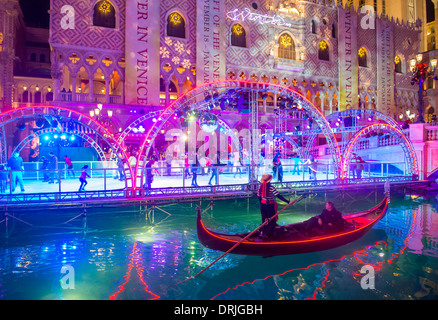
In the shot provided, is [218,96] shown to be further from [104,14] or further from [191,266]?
[104,14]

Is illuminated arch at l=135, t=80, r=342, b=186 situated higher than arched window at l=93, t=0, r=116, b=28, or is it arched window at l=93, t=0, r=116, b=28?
arched window at l=93, t=0, r=116, b=28

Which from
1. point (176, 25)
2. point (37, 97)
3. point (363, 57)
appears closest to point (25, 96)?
point (37, 97)

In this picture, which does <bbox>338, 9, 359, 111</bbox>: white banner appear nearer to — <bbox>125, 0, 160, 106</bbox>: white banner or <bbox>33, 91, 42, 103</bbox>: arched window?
<bbox>125, 0, 160, 106</bbox>: white banner

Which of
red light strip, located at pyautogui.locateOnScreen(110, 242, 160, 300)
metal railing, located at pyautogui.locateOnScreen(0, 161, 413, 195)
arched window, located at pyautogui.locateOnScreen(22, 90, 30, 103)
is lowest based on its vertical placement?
red light strip, located at pyautogui.locateOnScreen(110, 242, 160, 300)

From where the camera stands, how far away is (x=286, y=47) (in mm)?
32688

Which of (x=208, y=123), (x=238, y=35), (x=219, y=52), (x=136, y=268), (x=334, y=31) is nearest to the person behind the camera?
(x=136, y=268)

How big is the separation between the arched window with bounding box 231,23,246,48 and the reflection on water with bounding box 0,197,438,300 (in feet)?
77.3

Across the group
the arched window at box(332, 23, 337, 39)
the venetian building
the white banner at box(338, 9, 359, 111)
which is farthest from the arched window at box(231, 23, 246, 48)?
the white banner at box(338, 9, 359, 111)

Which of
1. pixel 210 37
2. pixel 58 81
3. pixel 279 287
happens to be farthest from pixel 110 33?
pixel 279 287

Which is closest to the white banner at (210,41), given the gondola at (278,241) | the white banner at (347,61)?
the white banner at (347,61)

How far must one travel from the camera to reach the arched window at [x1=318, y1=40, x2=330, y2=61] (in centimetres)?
3478

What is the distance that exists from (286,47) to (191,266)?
29959 millimetres

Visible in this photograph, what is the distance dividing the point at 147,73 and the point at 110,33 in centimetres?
455

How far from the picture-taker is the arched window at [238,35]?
1205 inches
